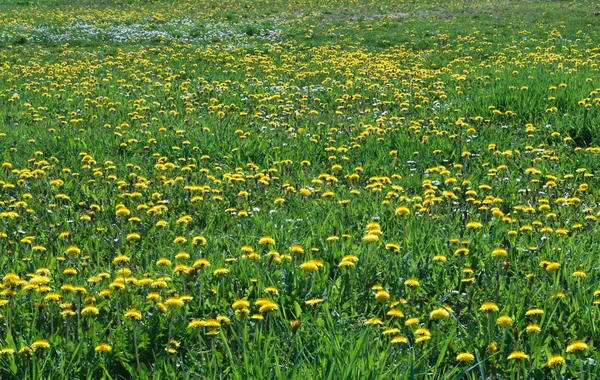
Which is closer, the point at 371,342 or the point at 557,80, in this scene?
the point at 371,342

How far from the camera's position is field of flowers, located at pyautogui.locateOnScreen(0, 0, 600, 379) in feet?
10.7

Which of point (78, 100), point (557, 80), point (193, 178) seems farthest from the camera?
point (78, 100)

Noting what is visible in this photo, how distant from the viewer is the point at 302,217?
534 centimetres

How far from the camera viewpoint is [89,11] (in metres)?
26.8

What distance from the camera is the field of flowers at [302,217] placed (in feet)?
10.7

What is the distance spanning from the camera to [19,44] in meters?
18.3

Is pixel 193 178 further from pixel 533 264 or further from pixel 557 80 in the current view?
pixel 557 80

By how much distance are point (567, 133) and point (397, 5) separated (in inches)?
845

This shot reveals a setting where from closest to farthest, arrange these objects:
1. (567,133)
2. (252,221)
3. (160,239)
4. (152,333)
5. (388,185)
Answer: (152,333), (160,239), (252,221), (388,185), (567,133)

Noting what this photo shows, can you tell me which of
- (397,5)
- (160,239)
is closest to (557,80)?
(160,239)

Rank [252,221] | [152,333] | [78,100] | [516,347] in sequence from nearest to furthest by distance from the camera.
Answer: [516,347] → [152,333] → [252,221] → [78,100]

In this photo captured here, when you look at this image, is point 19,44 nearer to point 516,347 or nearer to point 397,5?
point 397,5

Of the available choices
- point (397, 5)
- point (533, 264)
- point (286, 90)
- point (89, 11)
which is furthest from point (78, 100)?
point (397, 5)

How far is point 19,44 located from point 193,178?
14.0 metres
